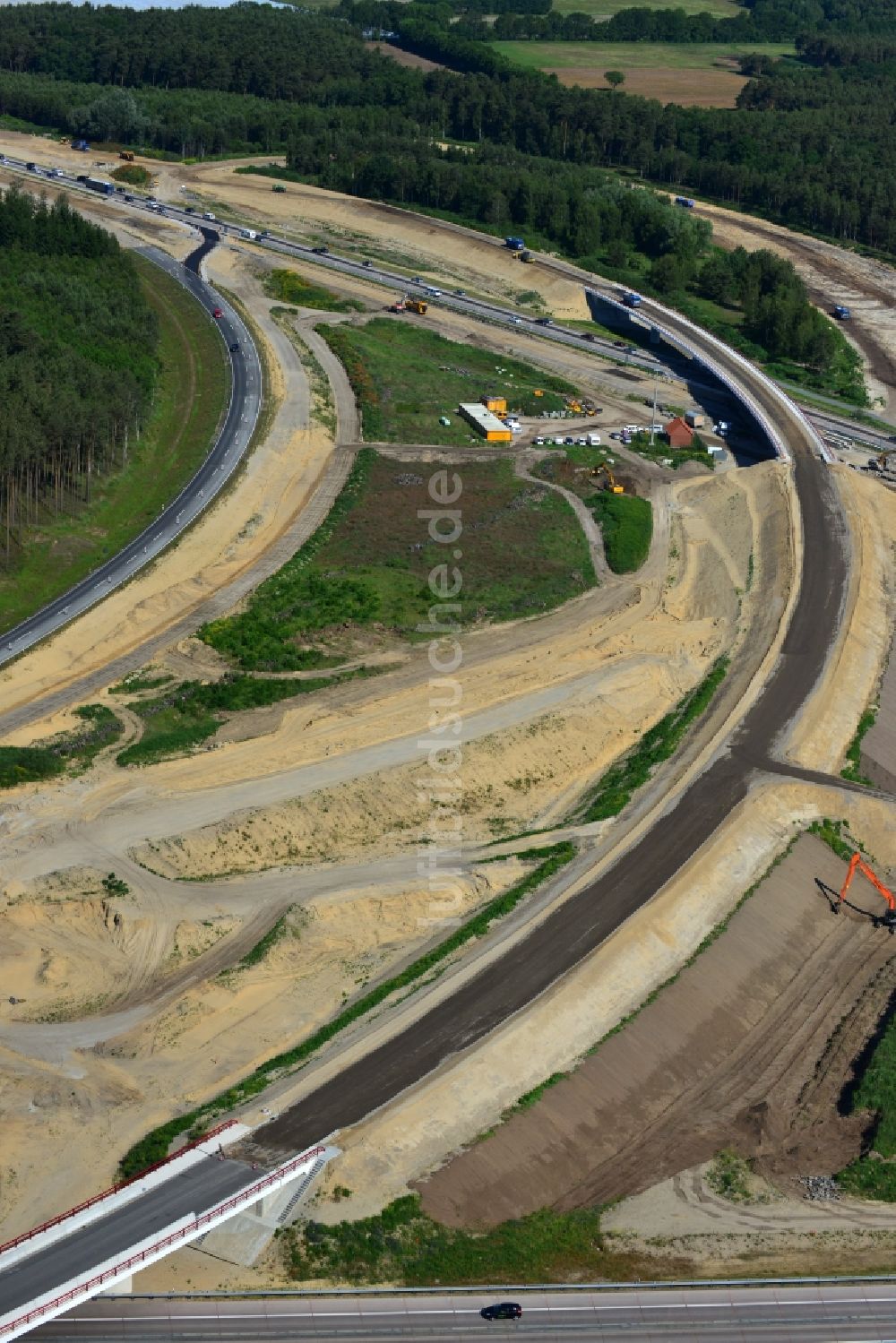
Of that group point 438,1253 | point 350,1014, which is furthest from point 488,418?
point 438,1253

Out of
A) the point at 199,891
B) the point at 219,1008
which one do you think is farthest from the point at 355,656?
the point at 219,1008

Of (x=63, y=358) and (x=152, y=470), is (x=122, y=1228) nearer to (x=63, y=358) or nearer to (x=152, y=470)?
(x=152, y=470)

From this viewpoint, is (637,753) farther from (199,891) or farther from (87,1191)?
(87,1191)

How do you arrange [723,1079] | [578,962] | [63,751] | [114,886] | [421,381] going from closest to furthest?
[723,1079]
[578,962]
[114,886]
[63,751]
[421,381]

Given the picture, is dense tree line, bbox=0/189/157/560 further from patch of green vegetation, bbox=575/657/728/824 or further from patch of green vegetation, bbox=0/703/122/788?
patch of green vegetation, bbox=575/657/728/824

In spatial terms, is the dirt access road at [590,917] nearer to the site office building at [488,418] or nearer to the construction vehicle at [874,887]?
the construction vehicle at [874,887]

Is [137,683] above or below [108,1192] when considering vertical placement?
above

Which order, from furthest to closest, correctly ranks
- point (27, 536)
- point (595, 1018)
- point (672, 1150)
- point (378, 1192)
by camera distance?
point (27, 536) < point (595, 1018) < point (672, 1150) < point (378, 1192)
